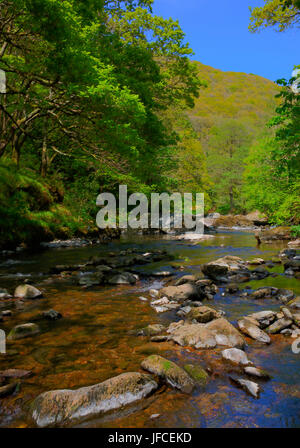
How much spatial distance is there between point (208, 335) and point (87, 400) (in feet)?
6.80

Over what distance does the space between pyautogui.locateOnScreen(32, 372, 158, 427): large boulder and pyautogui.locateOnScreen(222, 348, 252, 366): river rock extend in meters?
1.13

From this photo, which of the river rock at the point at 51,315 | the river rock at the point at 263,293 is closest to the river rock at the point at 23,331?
the river rock at the point at 51,315

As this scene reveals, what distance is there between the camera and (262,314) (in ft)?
15.9

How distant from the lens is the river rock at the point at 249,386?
2868mm

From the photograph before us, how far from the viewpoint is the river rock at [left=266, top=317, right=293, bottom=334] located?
4.41 metres

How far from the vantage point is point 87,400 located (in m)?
2.57

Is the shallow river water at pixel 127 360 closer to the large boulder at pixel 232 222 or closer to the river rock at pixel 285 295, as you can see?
the river rock at pixel 285 295

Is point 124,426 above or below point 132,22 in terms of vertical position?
below

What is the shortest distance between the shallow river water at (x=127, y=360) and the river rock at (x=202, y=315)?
1.02 ft

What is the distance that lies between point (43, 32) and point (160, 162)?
1443 centimetres

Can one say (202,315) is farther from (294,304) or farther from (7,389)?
(7,389)

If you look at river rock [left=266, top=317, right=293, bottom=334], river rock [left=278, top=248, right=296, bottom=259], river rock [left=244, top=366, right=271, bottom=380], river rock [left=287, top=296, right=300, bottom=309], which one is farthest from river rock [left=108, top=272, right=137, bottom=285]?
river rock [left=278, top=248, right=296, bottom=259]
